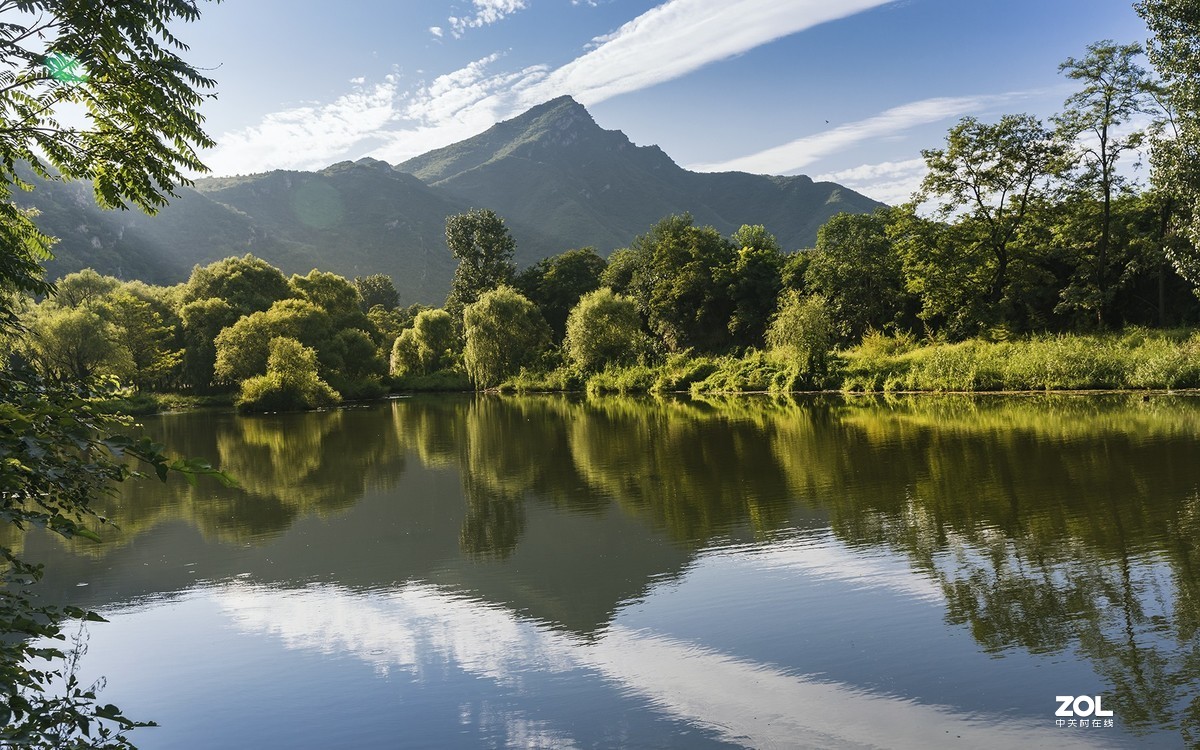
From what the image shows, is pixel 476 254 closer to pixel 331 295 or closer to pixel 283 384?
pixel 331 295

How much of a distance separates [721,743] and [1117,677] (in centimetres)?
308

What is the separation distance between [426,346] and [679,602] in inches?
2642

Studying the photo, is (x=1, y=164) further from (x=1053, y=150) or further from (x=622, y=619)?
(x=1053, y=150)

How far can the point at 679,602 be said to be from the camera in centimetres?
890

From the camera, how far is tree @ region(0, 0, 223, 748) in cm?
323

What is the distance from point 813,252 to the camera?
53.4 metres

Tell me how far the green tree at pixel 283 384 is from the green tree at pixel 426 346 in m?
20.1

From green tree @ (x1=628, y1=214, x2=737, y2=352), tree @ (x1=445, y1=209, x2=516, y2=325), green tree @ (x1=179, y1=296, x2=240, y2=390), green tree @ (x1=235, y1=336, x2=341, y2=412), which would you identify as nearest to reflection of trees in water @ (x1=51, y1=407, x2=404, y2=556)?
green tree @ (x1=235, y1=336, x2=341, y2=412)

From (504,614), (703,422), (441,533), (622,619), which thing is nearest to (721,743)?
(622,619)

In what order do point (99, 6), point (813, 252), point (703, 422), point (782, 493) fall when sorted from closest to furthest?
point (99, 6)
point (782, 493)
point (703, 422)
point (813, 252)

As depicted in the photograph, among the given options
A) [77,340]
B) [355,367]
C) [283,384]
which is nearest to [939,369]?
[283,384]

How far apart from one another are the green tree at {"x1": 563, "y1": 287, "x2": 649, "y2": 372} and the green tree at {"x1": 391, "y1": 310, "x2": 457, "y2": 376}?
835 inches

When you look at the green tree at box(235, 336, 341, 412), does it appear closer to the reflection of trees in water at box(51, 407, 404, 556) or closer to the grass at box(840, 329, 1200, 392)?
the reflection of trees in water at box(51, 407, 404, 556)

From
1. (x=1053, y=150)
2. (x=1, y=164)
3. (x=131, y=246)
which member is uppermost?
(x=131, y=246)
